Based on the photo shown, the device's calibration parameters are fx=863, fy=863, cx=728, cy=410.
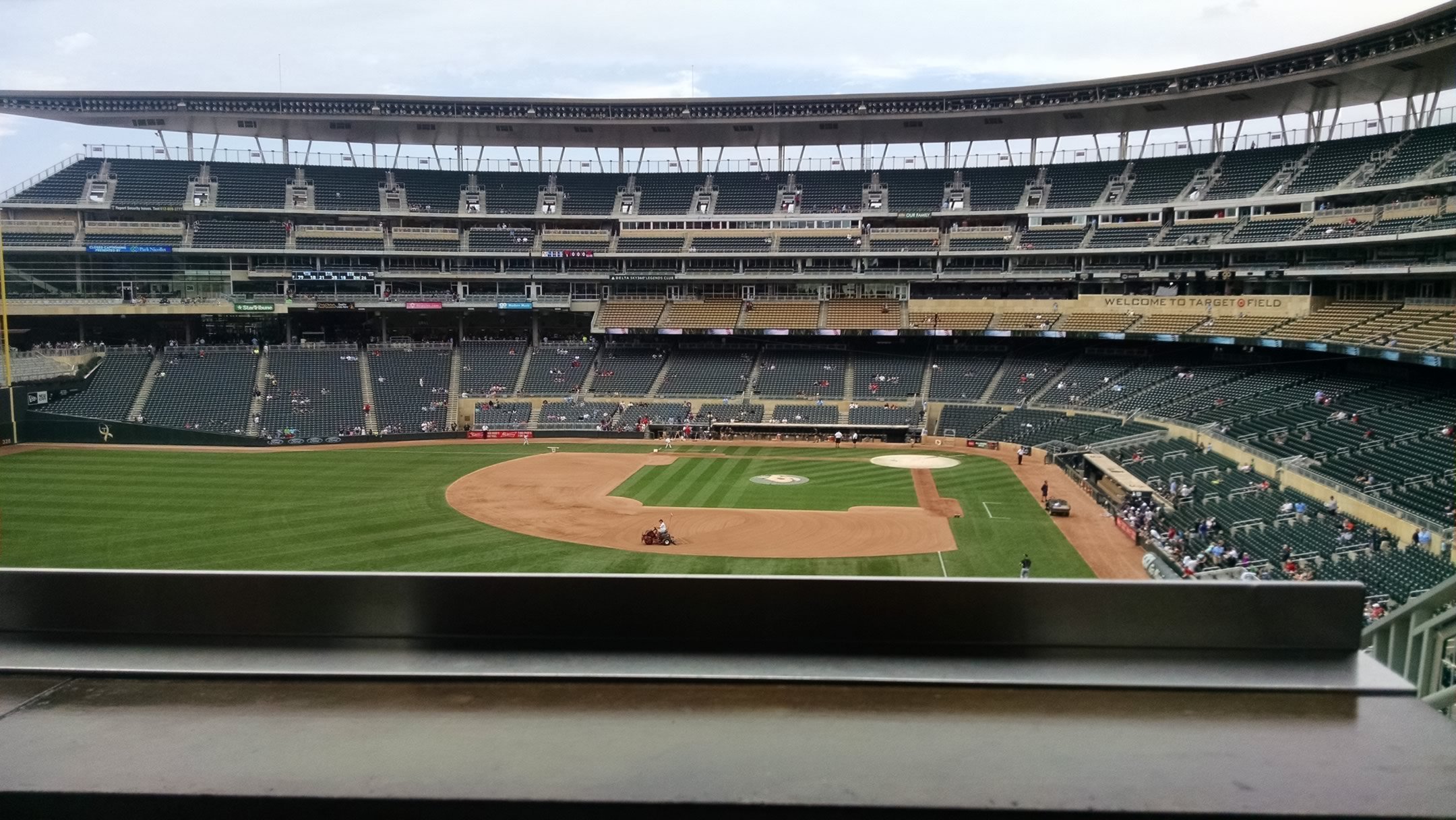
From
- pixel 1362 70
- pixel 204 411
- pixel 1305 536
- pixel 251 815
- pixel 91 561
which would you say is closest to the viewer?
pixel 251 815

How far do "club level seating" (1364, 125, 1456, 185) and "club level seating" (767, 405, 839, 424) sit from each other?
2674 cm

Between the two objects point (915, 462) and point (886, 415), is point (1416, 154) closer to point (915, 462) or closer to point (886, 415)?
point (915, 462)

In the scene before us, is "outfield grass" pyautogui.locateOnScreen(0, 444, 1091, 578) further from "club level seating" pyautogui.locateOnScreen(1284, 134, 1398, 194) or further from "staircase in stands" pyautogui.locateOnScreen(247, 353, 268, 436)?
"club level seating" pyautogui.locateOnScreen(1284, 134, 1398, 194)

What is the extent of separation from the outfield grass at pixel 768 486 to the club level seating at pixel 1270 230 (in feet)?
71.8

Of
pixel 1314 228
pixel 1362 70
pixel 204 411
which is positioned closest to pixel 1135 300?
pixel 1314 228

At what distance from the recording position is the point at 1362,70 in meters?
37.9

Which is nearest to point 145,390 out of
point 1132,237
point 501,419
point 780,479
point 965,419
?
point 501,419

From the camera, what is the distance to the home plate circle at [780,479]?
3438 cm

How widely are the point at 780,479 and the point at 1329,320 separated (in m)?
23.5

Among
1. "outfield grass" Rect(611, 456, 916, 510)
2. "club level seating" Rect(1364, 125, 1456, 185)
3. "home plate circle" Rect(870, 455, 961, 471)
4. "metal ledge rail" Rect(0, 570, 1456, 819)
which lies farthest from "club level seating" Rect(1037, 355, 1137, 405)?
"metal ledge rail" Rect(0, 570, 1456, 819)

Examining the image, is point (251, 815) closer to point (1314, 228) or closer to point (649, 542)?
point (649, 542)

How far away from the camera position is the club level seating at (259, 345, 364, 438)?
4503 cm

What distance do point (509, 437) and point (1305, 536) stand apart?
37704 millimetres

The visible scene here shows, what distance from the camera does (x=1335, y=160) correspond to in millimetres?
42312
